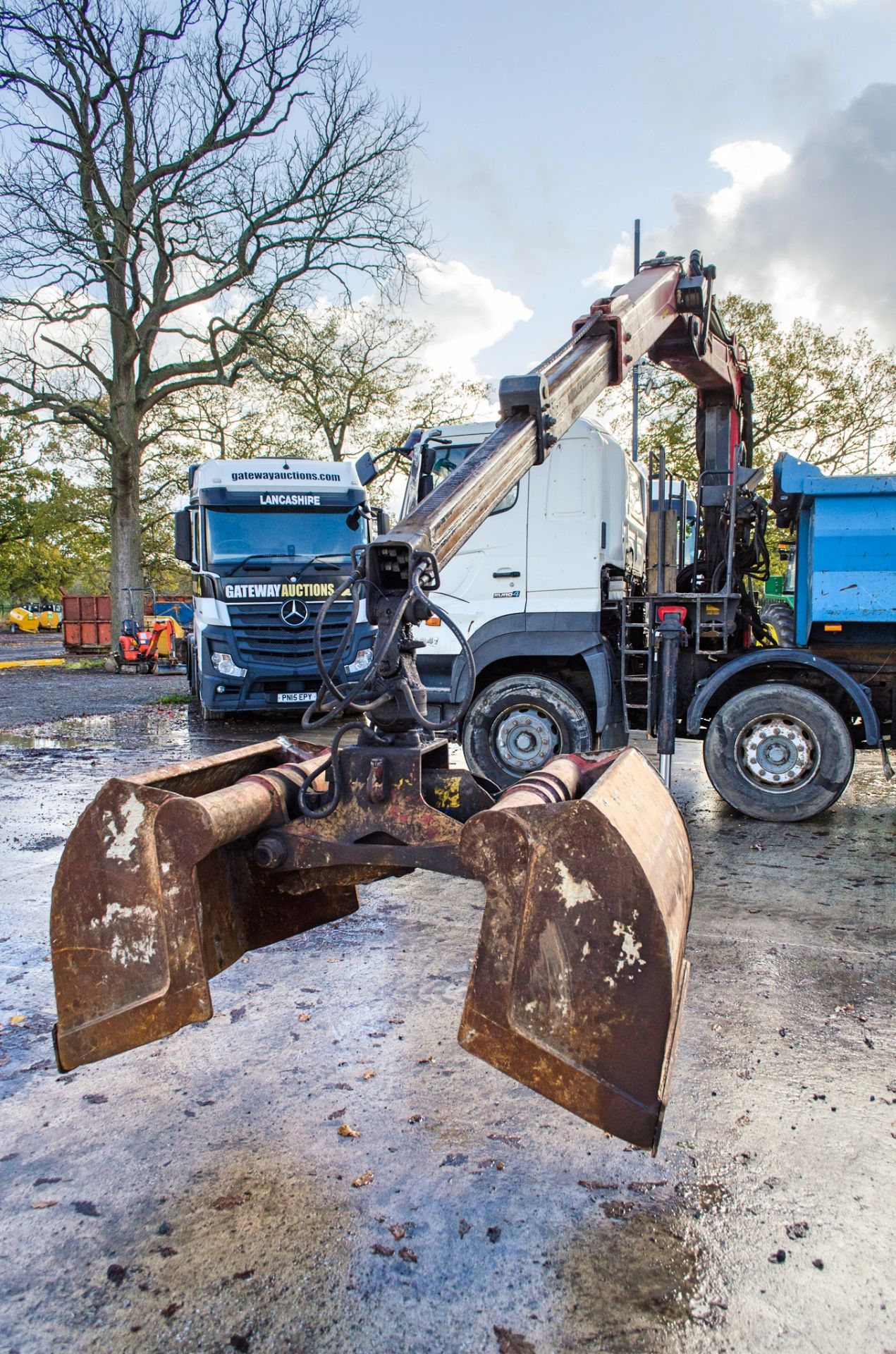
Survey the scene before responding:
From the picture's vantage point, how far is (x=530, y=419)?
11.3ft

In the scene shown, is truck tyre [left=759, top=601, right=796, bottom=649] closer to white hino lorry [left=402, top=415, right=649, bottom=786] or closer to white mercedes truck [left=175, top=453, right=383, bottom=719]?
white hino lorry [left=402, top=415, right=649, bottom=786]

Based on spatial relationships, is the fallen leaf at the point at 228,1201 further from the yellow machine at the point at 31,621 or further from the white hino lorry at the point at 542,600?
the yellow machine at the point at 31,621

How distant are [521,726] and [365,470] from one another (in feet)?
15.9

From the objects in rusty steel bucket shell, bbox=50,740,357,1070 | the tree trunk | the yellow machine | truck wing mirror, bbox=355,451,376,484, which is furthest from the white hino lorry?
the yellow machine

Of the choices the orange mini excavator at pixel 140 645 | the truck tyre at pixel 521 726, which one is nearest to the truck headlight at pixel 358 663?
the truck tyre at pixel 521 726

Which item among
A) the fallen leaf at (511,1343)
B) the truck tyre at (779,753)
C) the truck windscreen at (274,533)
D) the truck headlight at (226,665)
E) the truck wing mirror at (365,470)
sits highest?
the truck wing mirror at (365,470)

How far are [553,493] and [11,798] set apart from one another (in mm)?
4993

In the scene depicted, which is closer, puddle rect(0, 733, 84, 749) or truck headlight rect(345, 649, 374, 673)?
puddle rect(0, 733, 84, 749)

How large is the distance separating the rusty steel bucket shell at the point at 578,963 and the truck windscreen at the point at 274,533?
9.12 meters

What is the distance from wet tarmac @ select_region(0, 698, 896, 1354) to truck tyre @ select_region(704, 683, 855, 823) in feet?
8.45

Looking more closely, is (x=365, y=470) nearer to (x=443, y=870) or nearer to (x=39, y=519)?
(x=443, y=870)

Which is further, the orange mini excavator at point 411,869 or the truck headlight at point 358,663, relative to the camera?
the truck headlight at point 358,663

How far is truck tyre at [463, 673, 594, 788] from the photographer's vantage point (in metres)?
7.11

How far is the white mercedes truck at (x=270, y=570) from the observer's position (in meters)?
10.8
